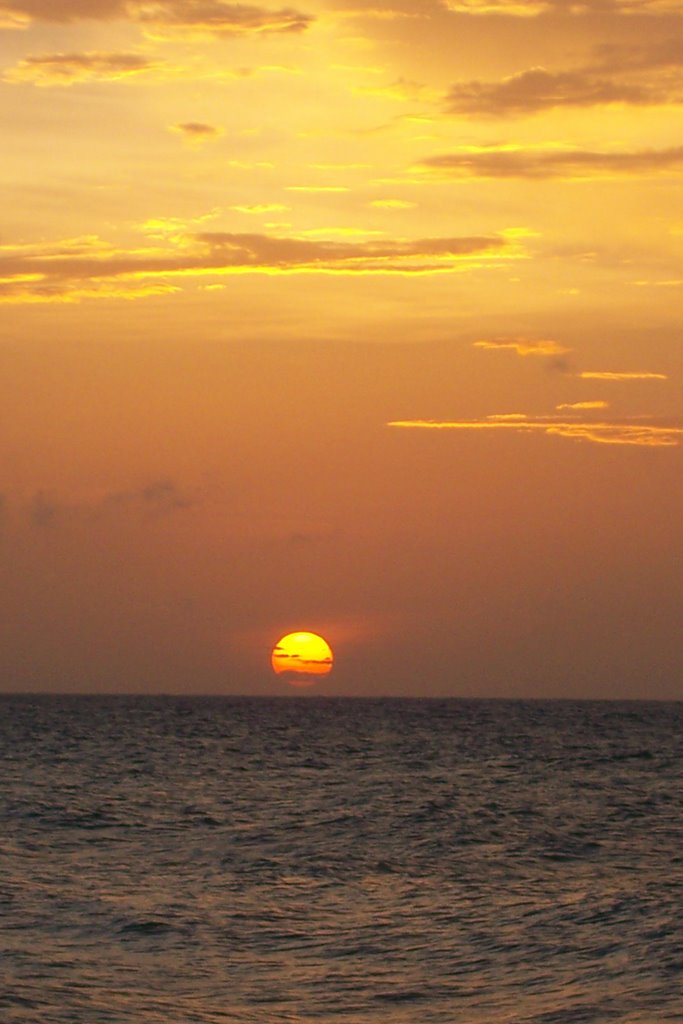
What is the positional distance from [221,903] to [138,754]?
5228 centimetres

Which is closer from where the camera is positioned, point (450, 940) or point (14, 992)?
point (14, 992)

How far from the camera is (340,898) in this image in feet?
94.6

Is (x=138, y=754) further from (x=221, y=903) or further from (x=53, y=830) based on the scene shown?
(x=221, y=903)

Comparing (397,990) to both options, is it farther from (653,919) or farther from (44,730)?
(44,730)

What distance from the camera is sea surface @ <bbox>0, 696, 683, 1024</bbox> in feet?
66.3

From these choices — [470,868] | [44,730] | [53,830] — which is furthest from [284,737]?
[470,868]

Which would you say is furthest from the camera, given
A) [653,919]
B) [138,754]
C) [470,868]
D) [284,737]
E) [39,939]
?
[284,737]

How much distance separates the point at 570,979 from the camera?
2144cm

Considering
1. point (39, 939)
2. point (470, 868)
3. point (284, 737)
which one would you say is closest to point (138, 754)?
point (284, 737)

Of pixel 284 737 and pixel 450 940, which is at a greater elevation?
pixel 284 737

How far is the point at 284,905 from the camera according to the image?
27.9 m

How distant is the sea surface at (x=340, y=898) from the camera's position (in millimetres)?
20203

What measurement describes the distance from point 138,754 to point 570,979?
60098 millimetres

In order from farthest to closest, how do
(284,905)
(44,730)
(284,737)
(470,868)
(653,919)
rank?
1. (44,730)
2. (284,737)
3. (470,868)
4. (284,905)
5. (653,919)
